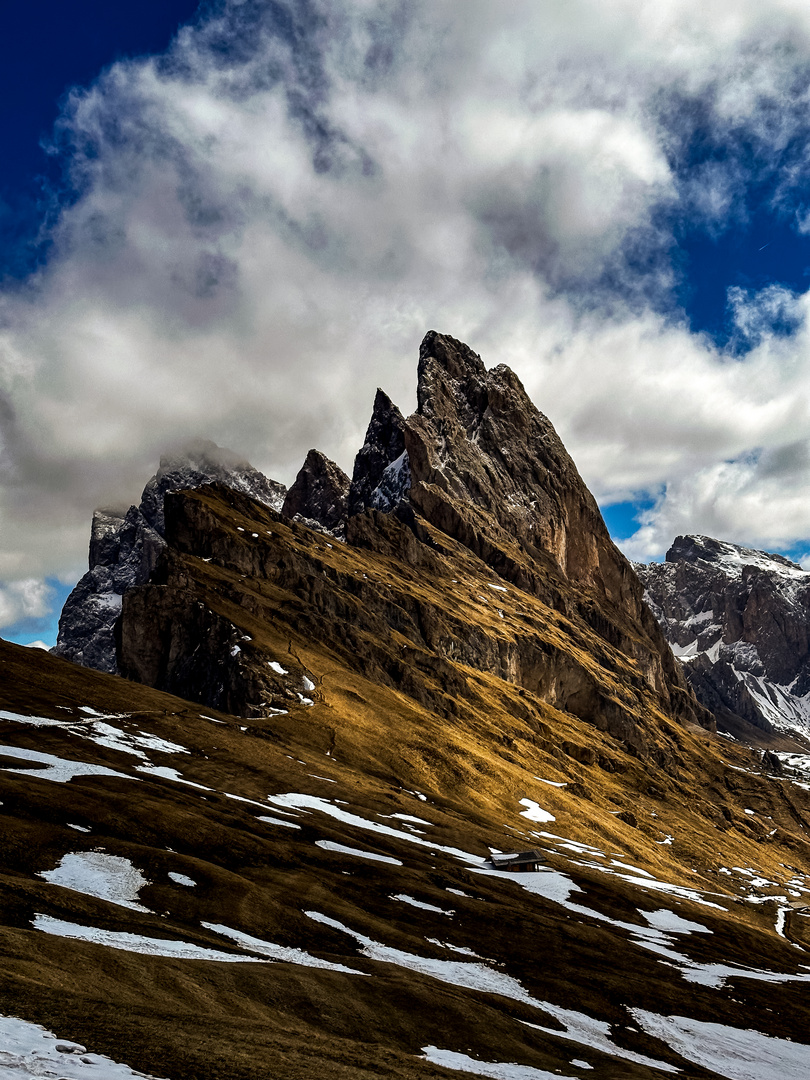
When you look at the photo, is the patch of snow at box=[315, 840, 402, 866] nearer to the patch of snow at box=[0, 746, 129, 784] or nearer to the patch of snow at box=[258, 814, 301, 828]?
the patch of snow at box=[258, 814, 301, 828]

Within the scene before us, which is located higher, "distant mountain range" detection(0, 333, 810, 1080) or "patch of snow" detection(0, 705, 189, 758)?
"patch of snow" detection(0, 705, 189, 758)

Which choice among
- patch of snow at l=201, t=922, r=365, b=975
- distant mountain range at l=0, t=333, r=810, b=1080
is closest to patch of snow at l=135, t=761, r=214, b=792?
distant mountain range at l=0, t=333, r=810, b=1080

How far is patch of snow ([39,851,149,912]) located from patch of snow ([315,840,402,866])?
30865 mm

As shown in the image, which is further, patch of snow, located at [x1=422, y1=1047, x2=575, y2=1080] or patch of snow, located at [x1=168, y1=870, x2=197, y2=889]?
patch of snow, located at [x1=168, y1=870, x2=197, y2=889]

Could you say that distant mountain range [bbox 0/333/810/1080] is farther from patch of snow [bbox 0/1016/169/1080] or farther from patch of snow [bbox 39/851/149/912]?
patch of snow [bbox 39/851/149/912]

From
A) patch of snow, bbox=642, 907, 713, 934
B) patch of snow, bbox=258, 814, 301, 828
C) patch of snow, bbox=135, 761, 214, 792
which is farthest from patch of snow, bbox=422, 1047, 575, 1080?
patch of snow, bbox=642, 907, 713, 934

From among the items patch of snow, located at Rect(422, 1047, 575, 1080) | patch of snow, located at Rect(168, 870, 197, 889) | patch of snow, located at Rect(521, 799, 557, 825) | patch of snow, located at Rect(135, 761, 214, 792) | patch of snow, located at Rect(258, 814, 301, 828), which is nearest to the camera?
patch of snow, located at Rect(422, 1047, 575, 1080)

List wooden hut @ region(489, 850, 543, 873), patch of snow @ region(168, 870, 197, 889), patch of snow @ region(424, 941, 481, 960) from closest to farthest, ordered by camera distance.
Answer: patch of snow @ region(168, 870, 197, 889) → patch of snow @ region(424, 941, 481, 960) → wooden hut @ region(489, 850, 543, 873)

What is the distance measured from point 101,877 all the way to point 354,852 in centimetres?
3778

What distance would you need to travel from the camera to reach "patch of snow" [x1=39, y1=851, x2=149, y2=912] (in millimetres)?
52938

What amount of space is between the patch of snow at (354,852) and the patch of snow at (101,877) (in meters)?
30.9

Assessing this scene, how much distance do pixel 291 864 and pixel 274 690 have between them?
88555mm

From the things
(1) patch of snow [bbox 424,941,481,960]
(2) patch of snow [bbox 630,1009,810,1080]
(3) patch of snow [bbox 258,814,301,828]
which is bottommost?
(2) patch of snow [bbox 630,1009,810,1080]

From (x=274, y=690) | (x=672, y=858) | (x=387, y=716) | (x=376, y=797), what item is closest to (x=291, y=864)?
(x=376, y=797)
